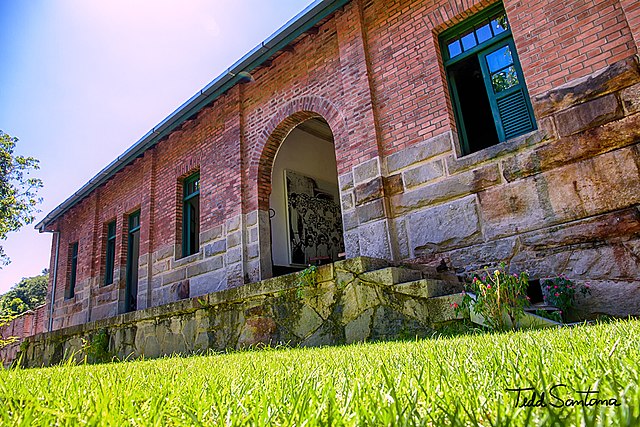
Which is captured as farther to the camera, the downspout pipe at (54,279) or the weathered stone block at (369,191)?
the downspout pipe at (54,279)

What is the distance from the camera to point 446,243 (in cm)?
534

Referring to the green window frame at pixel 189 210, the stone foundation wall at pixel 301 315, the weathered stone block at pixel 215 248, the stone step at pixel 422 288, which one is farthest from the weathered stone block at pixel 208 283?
the stone step at pixel 422 288

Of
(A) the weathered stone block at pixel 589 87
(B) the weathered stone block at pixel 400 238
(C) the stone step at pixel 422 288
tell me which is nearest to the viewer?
(C) the stone step at pixel 422 288

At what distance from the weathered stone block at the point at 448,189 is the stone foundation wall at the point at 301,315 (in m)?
1.27

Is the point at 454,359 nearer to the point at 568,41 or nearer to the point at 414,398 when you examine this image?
the point at 414,398

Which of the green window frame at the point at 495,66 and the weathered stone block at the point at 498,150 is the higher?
the green window frame at the point at 495,66

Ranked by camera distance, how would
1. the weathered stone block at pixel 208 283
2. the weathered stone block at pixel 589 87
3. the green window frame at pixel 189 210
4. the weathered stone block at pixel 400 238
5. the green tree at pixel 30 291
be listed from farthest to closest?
the green tree at pixel 30 291 → the green window frame at pixel 189 210 → the weathered stone block at pixel 208 283 → the weathered stone block at pixel 400 238 → the weathered stone block at pixel 589 87

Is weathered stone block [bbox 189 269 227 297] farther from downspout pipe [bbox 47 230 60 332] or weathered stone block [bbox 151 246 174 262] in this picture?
downspout pipe [bbox 47 230 60 332]

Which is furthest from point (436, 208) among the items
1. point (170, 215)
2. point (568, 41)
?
point (170, 215)

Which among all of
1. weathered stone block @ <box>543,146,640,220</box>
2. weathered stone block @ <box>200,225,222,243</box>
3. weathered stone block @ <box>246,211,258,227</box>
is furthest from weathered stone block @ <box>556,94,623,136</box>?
weathered stone block @ <box>200,225,222,243</box>

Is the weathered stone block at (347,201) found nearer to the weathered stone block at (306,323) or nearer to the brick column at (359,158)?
the brick column at (359,158)

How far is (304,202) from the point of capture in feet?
32.0

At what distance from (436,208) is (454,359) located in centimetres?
399

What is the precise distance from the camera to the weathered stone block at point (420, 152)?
5562 millimetres
